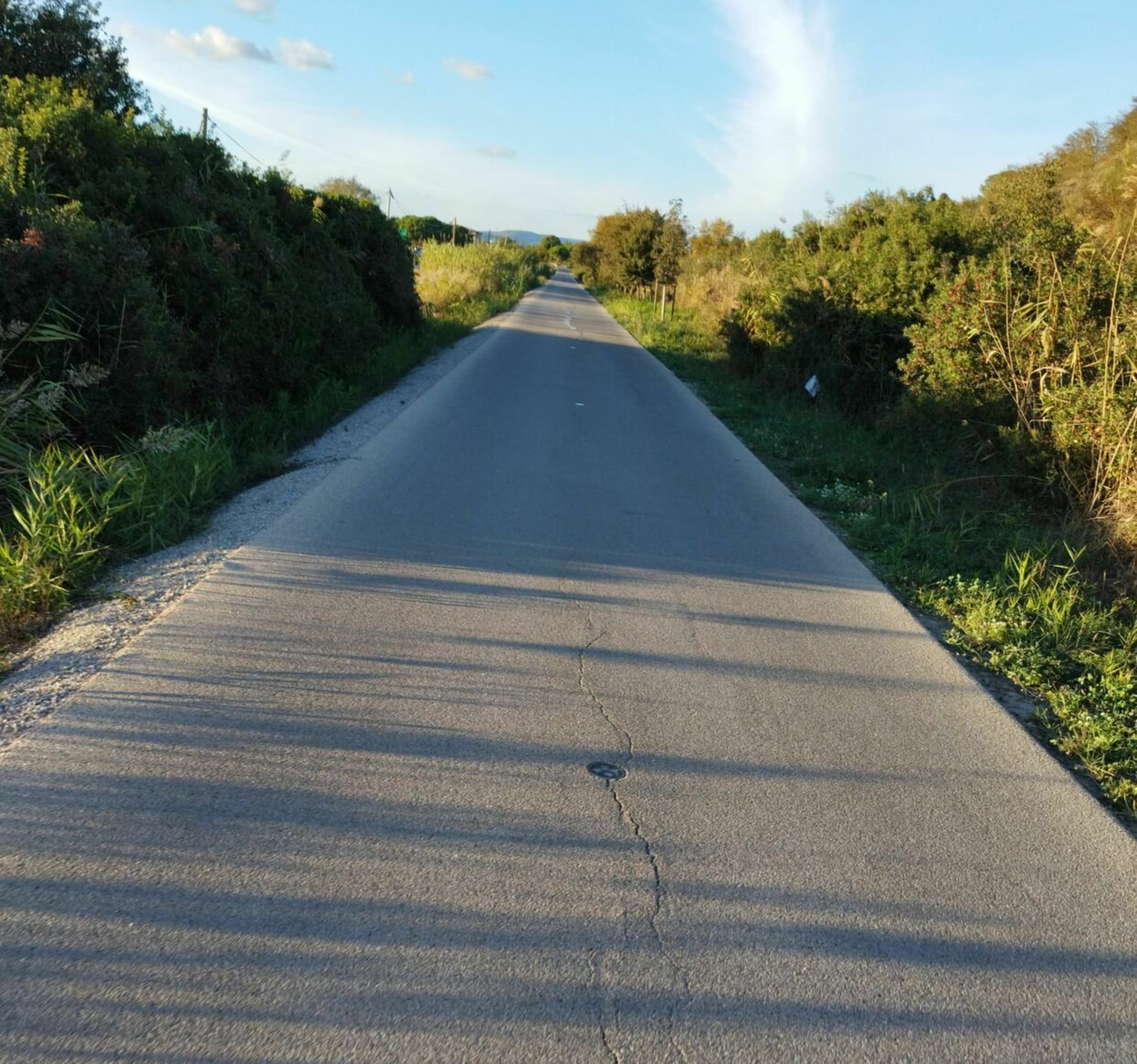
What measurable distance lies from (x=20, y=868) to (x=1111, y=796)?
4.36 m

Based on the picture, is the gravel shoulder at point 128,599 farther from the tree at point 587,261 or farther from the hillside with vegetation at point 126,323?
the tree at point 587,261

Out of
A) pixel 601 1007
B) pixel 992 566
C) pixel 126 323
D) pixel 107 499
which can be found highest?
pixel 126 323

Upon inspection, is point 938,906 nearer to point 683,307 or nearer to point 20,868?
point 20,868

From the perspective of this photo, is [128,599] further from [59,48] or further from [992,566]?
[59,48]

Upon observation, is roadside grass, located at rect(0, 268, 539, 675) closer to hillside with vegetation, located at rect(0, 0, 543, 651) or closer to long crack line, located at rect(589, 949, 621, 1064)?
hillside with vegetation, located at rect(0, 0, 543, 651)

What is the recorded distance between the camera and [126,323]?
26.0 feet

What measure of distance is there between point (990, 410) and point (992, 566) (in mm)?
3452

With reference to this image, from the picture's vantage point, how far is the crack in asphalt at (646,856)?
2.68 metres

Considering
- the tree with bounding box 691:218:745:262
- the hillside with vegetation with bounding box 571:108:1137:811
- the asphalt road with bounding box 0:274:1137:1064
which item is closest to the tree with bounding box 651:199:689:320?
the tree with bounding box 691:218:745:262

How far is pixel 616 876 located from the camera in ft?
10.7

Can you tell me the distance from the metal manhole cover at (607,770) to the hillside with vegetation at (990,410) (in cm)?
228

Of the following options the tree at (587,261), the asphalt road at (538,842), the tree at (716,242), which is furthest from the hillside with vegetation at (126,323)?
the tree at (587,261)

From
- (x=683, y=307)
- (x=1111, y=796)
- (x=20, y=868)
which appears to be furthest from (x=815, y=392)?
(x=683, y=307)

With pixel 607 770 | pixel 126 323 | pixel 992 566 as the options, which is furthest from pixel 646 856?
pixel 126 323
